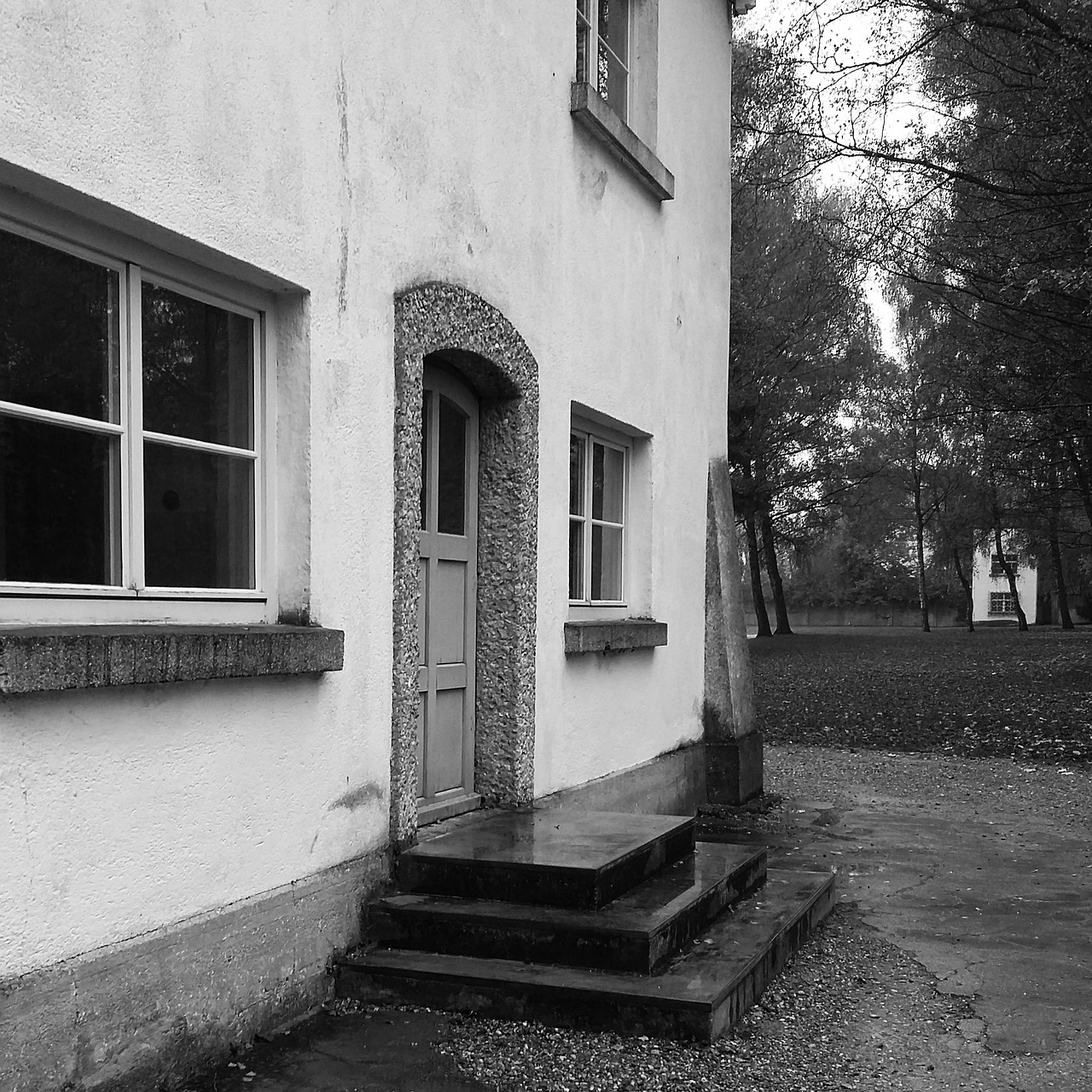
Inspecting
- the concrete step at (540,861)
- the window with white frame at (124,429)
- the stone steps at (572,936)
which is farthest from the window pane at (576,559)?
the window with white frame at (124,429)

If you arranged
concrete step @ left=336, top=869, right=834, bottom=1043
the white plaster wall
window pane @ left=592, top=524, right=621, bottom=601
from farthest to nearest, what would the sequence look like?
window pane @ left=592, top=524, right=621, bottom=601 → concrete step @ left=336, top=869, right=834, bottom=1043 → the white plaster wall

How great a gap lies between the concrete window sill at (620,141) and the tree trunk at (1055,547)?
1283 cm

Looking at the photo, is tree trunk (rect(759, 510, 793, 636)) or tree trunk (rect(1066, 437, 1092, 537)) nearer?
tree trunk (rect(1066, 437, 1092, 537))

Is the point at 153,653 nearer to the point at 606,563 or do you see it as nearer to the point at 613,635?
the point at 613,635

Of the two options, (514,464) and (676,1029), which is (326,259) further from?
(676,1029)

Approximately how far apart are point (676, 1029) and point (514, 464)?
10.4 ft

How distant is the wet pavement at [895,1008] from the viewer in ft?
13.5

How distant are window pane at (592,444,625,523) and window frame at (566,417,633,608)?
25mm

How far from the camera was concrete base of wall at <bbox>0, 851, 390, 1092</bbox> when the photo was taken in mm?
3355

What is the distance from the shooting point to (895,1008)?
4996mm

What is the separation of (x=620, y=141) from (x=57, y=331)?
4.71 metres

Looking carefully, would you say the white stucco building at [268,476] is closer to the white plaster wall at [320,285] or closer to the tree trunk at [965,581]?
the white plaster wall at [320,285]

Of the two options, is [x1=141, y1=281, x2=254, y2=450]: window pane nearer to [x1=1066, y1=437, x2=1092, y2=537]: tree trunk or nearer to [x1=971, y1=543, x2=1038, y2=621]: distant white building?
[x1=1066, y1=437, x2=1092, y2=537]: tree trunk

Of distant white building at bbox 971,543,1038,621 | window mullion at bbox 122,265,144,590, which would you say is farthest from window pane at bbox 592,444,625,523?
distant white building at bbox 971,543,1038,621
